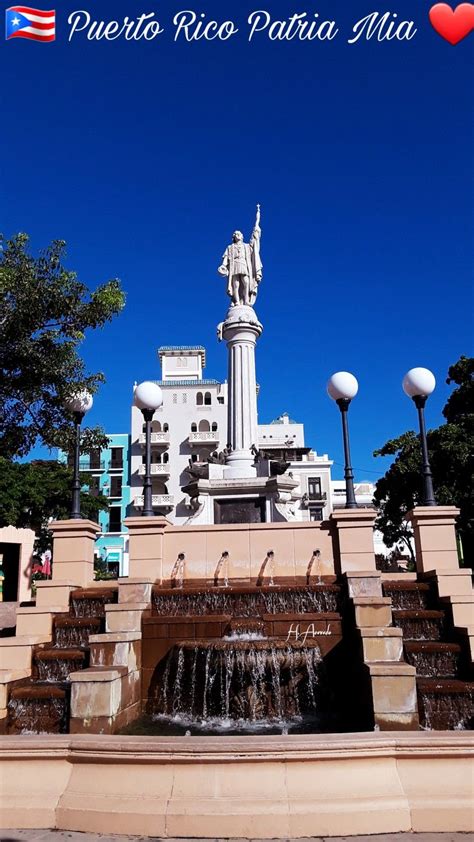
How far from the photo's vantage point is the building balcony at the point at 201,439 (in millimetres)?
63469

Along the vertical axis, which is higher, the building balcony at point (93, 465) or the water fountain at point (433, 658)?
the building balcony at point (93, 465)

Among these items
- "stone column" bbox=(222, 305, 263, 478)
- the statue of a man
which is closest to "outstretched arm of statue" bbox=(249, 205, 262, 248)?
the statue of a man

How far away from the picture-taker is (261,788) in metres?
5.16

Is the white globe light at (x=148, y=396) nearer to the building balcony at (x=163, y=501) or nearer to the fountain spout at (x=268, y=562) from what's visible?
the fountain spout at (x=268, y=562)

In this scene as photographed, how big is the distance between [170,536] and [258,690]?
4.58 m

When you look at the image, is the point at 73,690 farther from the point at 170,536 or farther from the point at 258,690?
the point at 170,536

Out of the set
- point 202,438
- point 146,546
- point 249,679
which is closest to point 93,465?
point 202,438

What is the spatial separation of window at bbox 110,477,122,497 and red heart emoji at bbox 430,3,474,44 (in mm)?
60780

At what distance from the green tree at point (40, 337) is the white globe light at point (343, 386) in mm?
5005

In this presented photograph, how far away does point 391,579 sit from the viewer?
12.1 m

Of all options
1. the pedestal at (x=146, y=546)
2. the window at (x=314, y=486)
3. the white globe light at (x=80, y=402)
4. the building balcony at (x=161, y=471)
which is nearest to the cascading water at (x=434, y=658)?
the pedestal at (x=146, y=546)

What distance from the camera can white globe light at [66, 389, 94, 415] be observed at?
13086mm

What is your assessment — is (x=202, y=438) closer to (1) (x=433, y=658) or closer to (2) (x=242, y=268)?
(2) (x=242, y=268)

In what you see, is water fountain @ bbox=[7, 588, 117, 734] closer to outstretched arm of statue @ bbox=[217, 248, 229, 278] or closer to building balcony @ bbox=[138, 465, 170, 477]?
outstretched arm of statue @ bbox=[217, 248, 229, 278]
